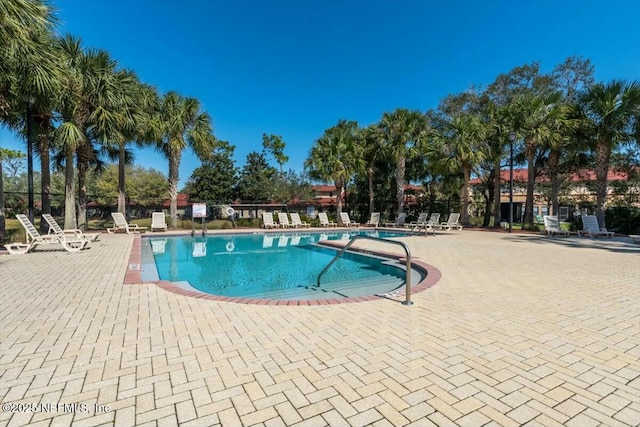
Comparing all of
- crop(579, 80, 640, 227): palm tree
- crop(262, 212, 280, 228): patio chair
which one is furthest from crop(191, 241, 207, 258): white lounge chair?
crop(579, 80, 640, 227): palm tree

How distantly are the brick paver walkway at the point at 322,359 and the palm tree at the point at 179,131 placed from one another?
575 inches

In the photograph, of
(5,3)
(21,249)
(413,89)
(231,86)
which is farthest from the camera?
(413,89)

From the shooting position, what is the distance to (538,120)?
16.6 m

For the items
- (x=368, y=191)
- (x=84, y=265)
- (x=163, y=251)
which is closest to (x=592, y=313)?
(x=84, y=265)

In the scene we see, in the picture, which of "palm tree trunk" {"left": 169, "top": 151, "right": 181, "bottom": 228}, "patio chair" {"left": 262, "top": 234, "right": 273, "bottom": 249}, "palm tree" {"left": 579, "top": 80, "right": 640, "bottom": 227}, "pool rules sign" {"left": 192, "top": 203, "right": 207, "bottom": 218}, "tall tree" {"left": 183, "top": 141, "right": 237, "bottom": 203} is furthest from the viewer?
"tall tree" {"left": 183, "top": 141, "right": 237, "bottom": 203}

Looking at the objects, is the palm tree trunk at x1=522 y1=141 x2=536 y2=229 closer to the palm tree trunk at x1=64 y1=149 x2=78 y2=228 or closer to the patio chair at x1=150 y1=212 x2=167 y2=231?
the patio chair at x1=150 y1=212 x2=167 y2=231

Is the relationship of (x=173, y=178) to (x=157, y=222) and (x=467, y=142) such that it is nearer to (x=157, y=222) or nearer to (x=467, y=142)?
(x=157, y=222)

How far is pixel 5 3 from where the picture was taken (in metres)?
6.15

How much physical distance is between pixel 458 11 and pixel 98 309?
1772cm

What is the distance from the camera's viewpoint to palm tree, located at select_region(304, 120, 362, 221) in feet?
72.5

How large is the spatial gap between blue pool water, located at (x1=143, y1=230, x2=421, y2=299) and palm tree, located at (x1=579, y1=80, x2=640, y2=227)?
1340 centimetres

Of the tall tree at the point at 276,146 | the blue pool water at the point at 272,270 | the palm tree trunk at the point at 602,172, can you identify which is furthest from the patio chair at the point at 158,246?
the tall tree at the point at 276,146

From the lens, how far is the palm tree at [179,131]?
18.1 meters

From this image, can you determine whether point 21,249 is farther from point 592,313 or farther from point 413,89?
point 413,89
